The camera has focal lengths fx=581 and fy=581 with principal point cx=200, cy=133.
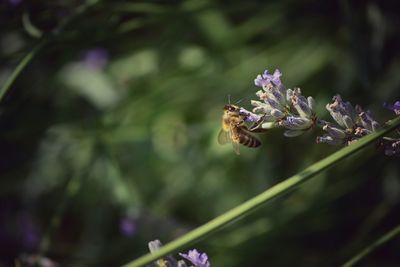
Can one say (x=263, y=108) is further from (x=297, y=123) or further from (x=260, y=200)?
(x=260, y=200)

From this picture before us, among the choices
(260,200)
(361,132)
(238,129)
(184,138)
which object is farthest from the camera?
(184,138)

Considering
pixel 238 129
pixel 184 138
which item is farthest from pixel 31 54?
pixel 184 138

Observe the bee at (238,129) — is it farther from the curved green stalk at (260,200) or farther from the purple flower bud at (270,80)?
the curved green stalk at (260,200)

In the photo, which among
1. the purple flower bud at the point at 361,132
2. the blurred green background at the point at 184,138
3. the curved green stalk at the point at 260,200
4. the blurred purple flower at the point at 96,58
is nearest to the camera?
the curved green stalk at the point at 260,200

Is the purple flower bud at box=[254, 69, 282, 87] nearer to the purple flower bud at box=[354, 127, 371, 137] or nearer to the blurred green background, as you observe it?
the purple flower bud at box=[354, 127, 371, 137]

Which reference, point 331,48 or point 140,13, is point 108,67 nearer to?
point 140,13

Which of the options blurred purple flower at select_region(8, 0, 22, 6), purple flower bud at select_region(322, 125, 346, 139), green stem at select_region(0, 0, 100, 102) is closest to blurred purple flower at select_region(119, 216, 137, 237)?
green stem at select_region(0, 0, 100, 102)

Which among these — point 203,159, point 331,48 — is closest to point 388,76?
point 331,48

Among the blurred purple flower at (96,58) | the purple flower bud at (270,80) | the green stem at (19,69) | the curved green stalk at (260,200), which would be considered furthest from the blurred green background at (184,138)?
the curved green stalk at (260,200)
